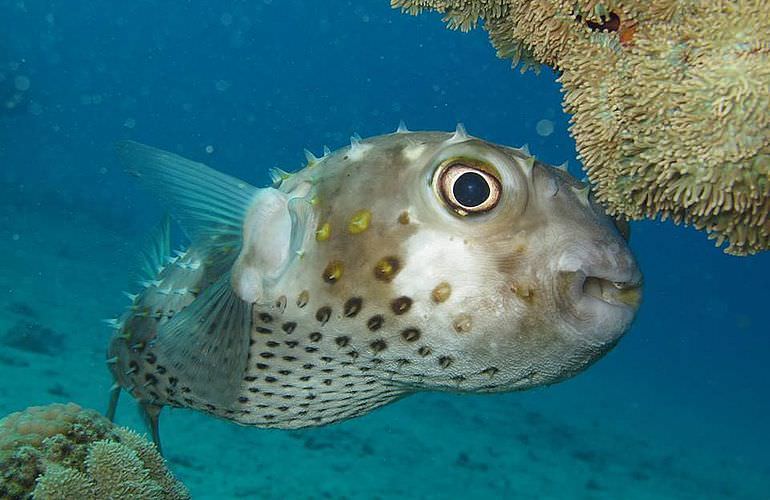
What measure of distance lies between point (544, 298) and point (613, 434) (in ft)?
46.6

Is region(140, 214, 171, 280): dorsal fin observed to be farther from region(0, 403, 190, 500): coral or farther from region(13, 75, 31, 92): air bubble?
region(13, 75, 31, 92): air bubble

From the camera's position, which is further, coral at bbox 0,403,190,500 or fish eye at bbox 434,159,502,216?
coral at bbox 0,403,190,500

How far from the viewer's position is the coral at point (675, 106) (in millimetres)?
1410

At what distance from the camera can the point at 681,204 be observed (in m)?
1.63

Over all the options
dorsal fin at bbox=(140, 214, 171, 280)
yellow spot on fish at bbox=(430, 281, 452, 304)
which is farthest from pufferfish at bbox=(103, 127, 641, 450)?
dorsal fin at bbox=(140, 214, 171, 280)

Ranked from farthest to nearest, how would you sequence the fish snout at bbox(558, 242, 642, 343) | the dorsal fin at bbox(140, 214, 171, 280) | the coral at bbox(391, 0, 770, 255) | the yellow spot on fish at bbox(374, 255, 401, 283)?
the dorsal fin at bbox(140, 214, 171, 280) < the yellow spot on fish at bbox(374, 255, 401, 283) < the fish snout at bbox(558, 242, 642, 343) < the coral at bbox(391, 0, 770, 255)

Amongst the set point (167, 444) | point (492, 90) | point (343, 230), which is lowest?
point (343, 230)

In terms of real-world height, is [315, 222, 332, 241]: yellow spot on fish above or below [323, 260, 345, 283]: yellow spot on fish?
above

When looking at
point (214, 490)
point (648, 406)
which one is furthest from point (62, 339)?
point (648, 406)

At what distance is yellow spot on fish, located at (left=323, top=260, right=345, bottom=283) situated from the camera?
1844mm

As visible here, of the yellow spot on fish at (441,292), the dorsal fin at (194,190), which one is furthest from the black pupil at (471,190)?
the dorsal fin at (194,190)

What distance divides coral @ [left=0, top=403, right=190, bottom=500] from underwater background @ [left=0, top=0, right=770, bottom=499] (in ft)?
3.89

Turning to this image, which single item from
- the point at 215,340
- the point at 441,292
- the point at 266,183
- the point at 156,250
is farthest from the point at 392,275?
the point at 266,183

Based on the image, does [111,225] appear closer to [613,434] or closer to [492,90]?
[613,434]
